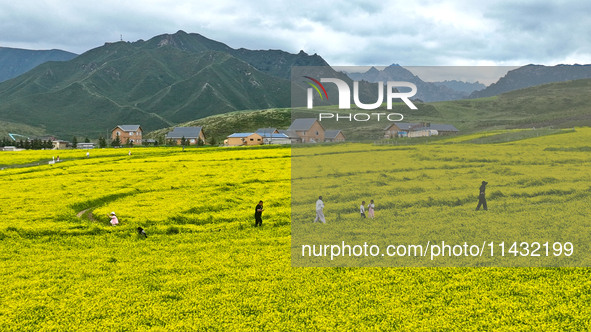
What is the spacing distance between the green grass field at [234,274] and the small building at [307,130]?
7514 mm

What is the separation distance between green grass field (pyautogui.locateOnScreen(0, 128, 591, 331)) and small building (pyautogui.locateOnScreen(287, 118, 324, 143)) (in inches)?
296

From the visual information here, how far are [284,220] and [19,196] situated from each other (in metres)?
36.7

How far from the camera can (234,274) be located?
21.5 m

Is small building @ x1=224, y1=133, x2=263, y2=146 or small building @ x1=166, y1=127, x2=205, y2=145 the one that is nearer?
small building @ x1=224, y1=133, x2=263, y2=146

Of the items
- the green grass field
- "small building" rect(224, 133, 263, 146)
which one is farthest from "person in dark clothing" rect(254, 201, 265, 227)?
"small building" rect(224, 133, 263, 146)

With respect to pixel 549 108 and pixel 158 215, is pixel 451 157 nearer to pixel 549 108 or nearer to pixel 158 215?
pixel 158 215

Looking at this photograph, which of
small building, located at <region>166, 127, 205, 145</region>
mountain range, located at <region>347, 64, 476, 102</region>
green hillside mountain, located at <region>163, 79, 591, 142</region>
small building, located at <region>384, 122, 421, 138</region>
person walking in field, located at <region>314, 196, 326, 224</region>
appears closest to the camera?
mountain range, located at <region>347, 64, 476, 102</region>

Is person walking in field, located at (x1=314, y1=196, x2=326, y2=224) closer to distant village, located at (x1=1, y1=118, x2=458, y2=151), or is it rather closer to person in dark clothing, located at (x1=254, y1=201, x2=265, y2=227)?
person in dark clothing, located at (x1=254, y1=201, x2=265, y2=227)

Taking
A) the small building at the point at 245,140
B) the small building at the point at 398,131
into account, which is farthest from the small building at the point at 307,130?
the small building at the point at 245,140

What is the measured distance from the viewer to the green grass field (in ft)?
53.4

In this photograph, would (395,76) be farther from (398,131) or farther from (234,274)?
(398,131)

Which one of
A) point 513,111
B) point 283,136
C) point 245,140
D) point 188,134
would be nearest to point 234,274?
point 513,111

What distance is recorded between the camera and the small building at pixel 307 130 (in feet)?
98.9

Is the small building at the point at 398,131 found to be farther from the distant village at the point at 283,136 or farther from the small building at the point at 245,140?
the small building at the point at 245,140
